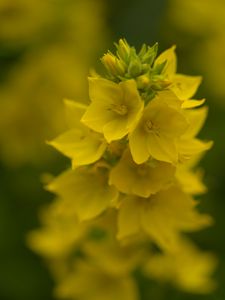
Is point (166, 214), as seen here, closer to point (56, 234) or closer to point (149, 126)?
point (149, 126)

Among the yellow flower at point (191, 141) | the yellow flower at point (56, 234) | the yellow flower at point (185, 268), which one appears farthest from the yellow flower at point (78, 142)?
the yellow flower at point (185, 268)

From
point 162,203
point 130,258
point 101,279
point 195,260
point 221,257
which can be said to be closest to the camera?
point 162,203

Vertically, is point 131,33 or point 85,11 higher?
point 131,33

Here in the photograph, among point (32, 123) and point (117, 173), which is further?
point (32, 123)

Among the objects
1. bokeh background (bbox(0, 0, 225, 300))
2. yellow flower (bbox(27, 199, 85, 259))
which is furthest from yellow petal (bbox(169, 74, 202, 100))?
bokeh background (bbox(0, 0, 225, 300))

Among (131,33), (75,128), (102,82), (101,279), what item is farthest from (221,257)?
(102,82)

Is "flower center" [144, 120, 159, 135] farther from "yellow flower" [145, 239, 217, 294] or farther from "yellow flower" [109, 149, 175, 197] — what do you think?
Result: "yellow flower" [145, 239, 217, 294]

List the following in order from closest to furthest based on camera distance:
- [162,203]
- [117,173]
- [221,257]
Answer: [117,173] → [162,203] → [221,257]

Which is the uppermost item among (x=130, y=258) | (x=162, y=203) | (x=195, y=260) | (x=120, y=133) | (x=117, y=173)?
(x=120, y=133)

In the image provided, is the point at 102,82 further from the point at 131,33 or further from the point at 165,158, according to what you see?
the point at 131,33
